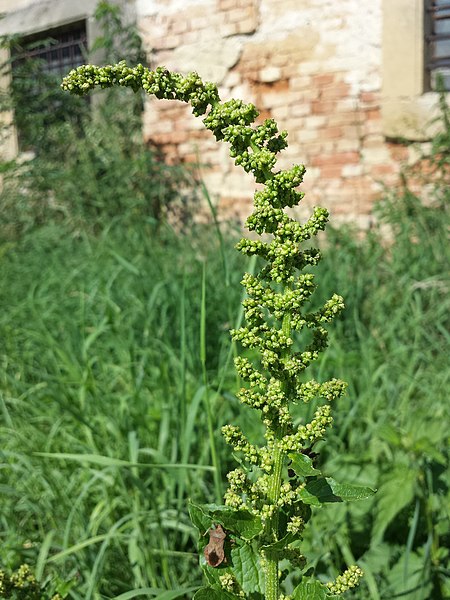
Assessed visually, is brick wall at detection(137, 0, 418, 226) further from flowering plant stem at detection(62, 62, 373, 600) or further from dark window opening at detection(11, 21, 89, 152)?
flowering plant stem at detection(62, 62, 373, 600)

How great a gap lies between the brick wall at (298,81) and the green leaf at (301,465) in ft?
15.1

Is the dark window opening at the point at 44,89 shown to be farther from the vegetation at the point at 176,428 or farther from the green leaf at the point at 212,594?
the green leaf at the point at 212,594

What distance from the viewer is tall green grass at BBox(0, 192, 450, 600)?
6.22 ft

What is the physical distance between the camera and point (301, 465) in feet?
3.13

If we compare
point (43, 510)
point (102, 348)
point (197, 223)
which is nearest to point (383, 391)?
point (102, 348)

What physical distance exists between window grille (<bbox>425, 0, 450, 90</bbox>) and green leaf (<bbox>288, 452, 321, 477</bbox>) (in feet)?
15.9

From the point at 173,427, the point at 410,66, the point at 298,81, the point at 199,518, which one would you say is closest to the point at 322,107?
the point at 298,81

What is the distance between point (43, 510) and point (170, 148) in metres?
4.79

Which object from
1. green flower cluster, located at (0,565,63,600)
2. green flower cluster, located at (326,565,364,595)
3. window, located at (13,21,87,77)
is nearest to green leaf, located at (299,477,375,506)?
green flower cluster, located at (326,565,364,595)

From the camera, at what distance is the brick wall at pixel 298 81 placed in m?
5.38

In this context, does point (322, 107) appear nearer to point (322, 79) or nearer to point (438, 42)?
point (322, 79)

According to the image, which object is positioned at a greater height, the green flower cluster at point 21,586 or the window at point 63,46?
the window at point 63,46

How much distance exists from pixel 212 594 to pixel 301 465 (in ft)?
0.74

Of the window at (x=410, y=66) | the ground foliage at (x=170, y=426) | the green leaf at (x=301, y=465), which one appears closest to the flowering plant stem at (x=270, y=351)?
the green leaf at (x=301, y=465)
